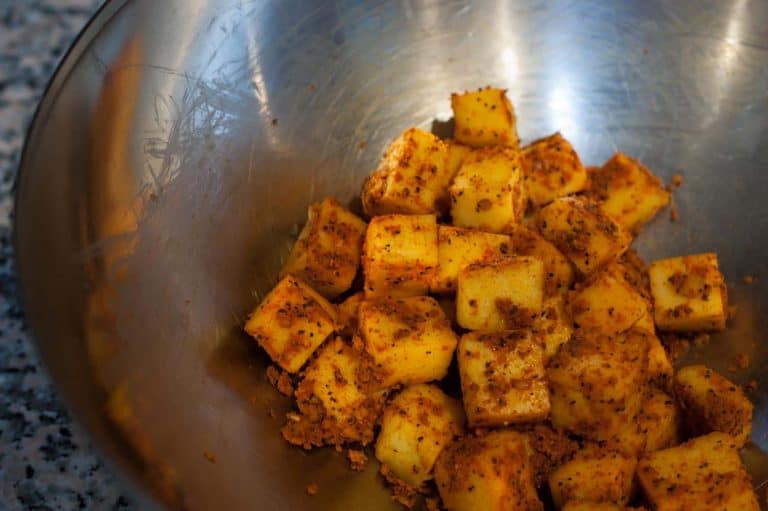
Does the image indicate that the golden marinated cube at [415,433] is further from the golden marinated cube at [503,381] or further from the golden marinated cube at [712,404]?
the golden marinated cube at [712,404]

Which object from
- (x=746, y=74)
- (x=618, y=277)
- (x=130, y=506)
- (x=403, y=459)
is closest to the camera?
(x=130, y=506)

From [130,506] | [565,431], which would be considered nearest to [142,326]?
[130,506]

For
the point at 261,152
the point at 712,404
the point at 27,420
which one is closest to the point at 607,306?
the point at 712,404

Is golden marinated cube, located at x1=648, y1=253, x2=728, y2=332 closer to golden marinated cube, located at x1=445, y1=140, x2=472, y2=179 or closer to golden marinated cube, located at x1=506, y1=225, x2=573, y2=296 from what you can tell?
golden marinated cube, located at x1=506, y1=225, x2=573, y2=296

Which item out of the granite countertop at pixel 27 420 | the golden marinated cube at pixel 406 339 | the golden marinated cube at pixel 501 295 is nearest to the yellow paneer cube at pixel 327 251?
the golden marinated cube at pixel 406 339

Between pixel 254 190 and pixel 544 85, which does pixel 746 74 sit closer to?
pixel 544 85

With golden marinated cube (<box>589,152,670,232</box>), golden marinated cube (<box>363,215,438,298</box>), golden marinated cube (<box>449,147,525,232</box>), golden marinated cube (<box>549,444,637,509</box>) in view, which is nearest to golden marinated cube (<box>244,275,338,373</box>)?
golden marinated cube (<box>363,215,438,298</box>)
